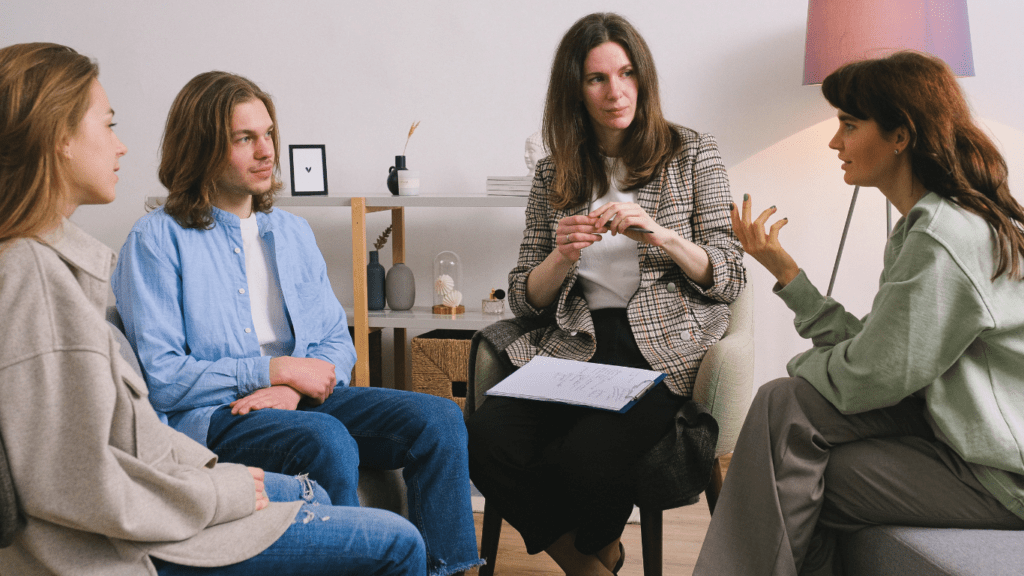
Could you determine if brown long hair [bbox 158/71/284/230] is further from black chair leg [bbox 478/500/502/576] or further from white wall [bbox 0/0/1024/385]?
white wall [bbox 0/0/1024/385]

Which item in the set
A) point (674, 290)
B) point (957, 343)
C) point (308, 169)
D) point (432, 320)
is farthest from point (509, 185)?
point (957, 343)

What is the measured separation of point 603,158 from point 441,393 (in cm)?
118

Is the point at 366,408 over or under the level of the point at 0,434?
under

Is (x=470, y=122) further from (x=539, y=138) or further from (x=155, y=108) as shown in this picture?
(x=155, y=108)

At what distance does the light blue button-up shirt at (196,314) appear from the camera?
4.66ft

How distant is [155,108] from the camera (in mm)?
3148

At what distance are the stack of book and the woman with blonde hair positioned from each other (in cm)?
176

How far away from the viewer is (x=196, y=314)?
1485 millimetres

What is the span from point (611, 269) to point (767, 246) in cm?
44

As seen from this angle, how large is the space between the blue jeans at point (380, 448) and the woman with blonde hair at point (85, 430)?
0.97 feet

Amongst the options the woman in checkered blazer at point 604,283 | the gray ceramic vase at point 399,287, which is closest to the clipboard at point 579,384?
the woman in checkered blazer at point 604,283

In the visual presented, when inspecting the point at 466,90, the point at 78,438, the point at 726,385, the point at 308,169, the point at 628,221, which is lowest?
the point at 726,385

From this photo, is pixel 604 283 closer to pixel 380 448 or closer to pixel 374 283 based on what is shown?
pixel 380 448

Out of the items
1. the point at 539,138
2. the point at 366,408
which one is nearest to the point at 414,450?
the point at 366,408
